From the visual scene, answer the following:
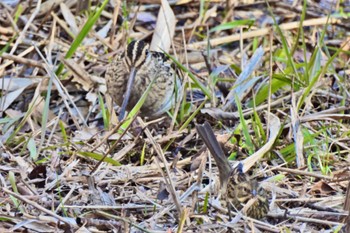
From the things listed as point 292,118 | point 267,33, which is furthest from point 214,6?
point 292,118

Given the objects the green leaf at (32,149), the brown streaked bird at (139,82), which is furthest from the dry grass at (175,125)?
the brown streaked bird at (139,82)

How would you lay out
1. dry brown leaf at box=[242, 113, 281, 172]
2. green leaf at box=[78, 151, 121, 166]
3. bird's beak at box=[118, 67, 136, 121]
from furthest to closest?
bird's beak at box=[118, 67, 136, 121] < green leaf at box=[78, 151, 121, 166] < dry brown leaf at box=[242, 113, 281, 172]

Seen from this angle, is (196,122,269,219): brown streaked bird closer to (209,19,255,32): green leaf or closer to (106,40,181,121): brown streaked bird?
(106,40,181,121): brown streaked bird

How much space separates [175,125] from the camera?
4.92 metres

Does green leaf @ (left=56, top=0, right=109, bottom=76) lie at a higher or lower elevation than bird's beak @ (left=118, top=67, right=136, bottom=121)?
higher

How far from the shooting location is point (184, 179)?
13.4ft

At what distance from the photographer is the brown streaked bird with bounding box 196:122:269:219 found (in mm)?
3537

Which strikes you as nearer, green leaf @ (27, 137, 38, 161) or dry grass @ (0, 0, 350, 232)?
dry grass @ (0, 0, 350, 232)

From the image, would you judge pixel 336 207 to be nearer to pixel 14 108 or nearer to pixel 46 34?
pixel 14 108

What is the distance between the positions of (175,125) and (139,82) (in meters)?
0.50

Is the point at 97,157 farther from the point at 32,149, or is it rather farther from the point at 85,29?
the point at 85,29

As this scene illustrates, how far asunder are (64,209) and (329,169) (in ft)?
4.32

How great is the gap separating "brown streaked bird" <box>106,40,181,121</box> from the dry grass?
0.11 metres

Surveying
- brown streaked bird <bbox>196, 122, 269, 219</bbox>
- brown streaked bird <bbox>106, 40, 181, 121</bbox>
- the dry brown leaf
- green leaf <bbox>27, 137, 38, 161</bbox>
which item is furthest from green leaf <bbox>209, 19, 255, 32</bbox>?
brown streaked bird <bbox>196, 122, 269, 219</bbox>
